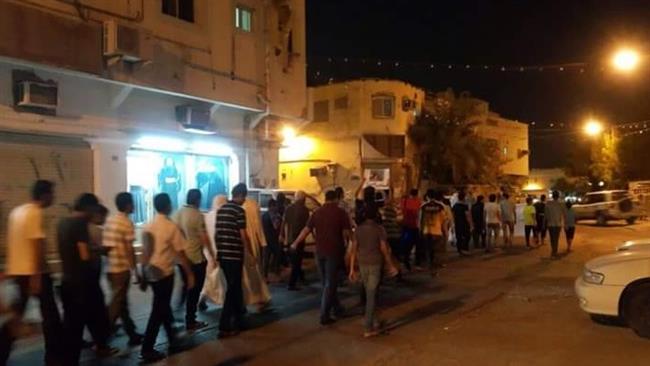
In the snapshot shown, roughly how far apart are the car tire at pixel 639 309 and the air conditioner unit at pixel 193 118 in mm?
12726

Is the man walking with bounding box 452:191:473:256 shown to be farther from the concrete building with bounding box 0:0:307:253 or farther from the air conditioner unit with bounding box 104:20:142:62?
the air conditioner unit with bounding box 104:20:142:62

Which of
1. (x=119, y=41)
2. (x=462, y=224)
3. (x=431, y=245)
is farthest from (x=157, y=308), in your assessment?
(x=462, y=224)

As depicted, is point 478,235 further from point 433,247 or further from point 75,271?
point 75,271

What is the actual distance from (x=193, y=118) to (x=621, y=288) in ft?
41.6

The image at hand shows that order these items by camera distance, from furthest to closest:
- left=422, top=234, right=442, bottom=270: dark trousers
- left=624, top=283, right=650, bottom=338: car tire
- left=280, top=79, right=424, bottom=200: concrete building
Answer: left=280, top=79, right=424, bottom=200: concrete building → left=422, top=234, right=442, bottom=270: dark trousers → left=624, top=283, right=650, bottom=338: car tire

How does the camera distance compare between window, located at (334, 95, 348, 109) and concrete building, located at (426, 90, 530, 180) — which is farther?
concrete building, located at (426, 90, 530, 180)

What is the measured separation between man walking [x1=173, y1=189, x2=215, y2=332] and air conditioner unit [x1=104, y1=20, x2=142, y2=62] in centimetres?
723

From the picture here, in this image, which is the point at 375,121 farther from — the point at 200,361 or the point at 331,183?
the point at 200,361

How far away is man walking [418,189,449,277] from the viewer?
48.0 feet

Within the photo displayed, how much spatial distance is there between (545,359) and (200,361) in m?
3.84

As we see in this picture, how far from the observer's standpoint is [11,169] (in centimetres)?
1408

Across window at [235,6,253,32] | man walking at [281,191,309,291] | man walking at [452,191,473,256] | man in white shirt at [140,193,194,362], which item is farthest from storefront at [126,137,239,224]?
man in white shirt at [140,193,194,362]

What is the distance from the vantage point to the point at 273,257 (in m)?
14.7

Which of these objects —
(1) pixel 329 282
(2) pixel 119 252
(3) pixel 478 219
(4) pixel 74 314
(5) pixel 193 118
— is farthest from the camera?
(3) pixel 478 219
